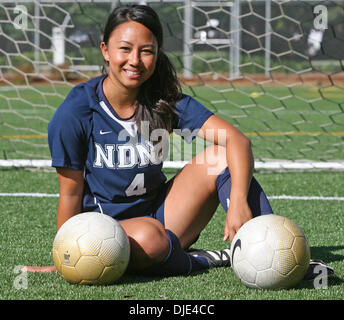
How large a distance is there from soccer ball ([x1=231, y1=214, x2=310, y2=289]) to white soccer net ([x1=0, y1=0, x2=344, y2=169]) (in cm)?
338

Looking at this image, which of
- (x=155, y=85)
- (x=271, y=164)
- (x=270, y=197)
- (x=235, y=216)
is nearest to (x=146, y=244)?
(x=235, y=216)

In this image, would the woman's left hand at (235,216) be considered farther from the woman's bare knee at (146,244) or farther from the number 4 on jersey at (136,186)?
the number 4 on jersey at (136,186)

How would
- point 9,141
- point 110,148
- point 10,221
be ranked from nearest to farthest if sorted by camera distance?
point 110,148 < point 10,221 < point 9,141

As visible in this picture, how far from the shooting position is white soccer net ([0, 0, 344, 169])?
7.24m

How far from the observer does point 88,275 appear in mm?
2895

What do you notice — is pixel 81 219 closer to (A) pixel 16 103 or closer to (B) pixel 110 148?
(B) pixel 110 148

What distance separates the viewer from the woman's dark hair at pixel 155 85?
123 inches

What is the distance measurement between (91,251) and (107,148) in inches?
22.0

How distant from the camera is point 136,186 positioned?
3311 mm

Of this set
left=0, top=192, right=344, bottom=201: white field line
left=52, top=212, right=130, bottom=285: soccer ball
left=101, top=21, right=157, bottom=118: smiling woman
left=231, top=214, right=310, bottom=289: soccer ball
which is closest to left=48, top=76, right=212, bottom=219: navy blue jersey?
left=101, top=21, right=157, bottom=118: smiling woman

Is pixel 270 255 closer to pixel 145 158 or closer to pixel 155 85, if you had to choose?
pixel 145 158

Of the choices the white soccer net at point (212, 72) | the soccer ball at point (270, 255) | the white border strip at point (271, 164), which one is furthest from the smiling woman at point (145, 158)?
the white soccer net at point (212, 72)
